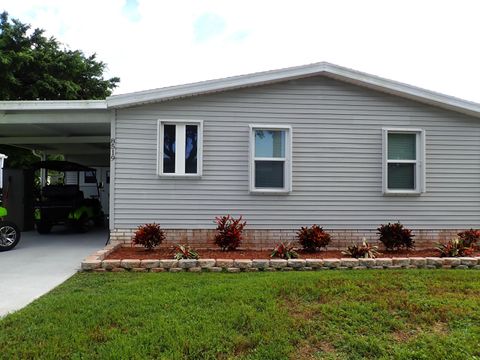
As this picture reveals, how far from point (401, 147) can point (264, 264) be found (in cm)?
434

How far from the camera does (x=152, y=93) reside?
7.36 m

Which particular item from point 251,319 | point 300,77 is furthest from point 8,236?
point 300,77

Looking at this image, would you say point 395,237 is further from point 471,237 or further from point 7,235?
point 7,235

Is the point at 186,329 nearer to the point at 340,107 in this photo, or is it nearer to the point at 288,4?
the point at 340,107

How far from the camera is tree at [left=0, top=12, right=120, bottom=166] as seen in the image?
1689 centimetres

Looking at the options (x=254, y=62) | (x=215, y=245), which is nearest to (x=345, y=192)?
(x=215, y=245)

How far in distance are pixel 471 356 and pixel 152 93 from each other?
6503 millimetres

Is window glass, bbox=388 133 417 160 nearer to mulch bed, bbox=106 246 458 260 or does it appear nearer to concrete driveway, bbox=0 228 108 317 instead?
mulch bed, bbox=106 246 458 260

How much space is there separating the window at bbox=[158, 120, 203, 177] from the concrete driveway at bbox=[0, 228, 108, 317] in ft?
7.85

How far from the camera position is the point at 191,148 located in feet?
25.1

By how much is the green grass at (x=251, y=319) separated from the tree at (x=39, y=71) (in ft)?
50.5

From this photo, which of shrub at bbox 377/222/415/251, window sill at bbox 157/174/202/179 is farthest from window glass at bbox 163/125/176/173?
shrub at bbox 377/222/415/251

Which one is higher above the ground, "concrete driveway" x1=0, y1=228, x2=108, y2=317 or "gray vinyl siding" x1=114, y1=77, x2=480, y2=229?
"gray vinyl siding" x1=114, y1=77, x2=480, y2=229

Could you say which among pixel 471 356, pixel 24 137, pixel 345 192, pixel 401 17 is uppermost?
pixel 401 17
